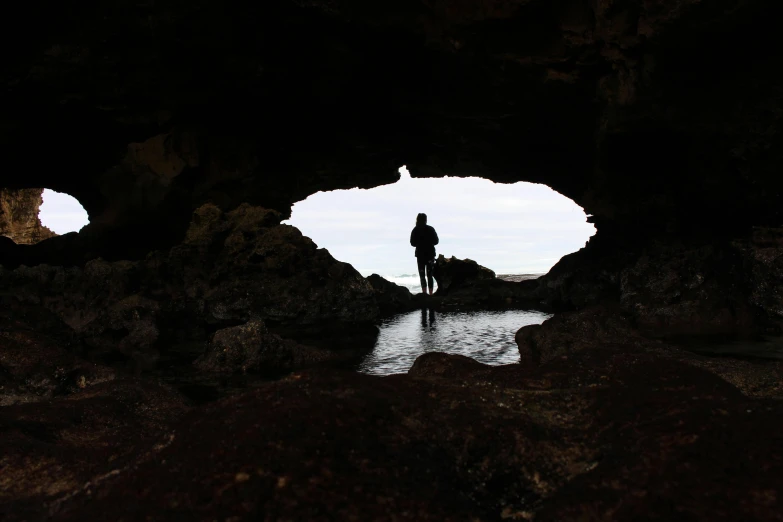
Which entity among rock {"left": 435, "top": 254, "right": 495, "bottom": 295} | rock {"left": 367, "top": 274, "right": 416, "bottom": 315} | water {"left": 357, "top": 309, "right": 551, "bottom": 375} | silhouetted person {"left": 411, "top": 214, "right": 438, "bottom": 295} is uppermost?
silhouetted person {"left": 411, "top": 214, "right": 438, "bottom": 295}

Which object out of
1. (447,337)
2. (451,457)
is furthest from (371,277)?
(451,457)

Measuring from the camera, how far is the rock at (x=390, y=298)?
14712mm

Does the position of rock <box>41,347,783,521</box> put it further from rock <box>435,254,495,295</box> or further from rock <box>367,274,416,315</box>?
rock <box>435,254,495,295</box>

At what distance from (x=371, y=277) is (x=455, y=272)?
3811mm

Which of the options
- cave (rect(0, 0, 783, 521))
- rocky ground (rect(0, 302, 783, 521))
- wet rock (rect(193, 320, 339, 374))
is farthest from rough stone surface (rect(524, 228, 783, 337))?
rocky ground (rect(0, 302, 783, 521))

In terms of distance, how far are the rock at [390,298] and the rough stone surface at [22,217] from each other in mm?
15608

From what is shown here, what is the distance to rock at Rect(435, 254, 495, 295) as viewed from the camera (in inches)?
777

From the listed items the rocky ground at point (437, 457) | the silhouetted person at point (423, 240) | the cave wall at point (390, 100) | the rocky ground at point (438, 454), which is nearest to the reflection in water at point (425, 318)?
the silhouetted person at point (423, 240)

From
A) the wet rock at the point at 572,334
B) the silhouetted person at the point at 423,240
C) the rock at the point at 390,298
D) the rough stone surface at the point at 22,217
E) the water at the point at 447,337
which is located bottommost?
the water at the point at 447,337

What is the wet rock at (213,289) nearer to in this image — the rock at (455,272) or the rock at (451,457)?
the rock at (451,457)

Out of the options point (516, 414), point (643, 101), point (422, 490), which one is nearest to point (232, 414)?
point (422, 490)

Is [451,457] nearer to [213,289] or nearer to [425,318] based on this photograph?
[213,289]

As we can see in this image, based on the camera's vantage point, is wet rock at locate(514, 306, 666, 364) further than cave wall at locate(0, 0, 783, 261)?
No

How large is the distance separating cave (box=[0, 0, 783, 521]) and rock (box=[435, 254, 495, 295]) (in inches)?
6.5
